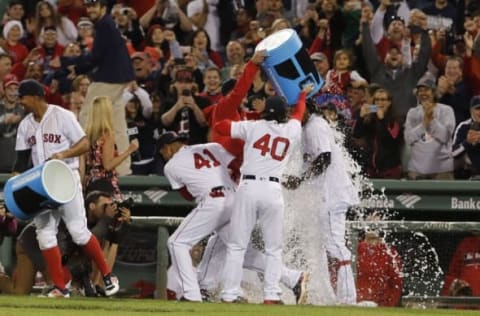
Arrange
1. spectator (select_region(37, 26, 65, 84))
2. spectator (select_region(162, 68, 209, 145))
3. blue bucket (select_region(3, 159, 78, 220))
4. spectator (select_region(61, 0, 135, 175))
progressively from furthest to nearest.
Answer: spectator (select_region(37, 26, 65, 84)), spectator (select_region(61, 0, 135, 175)), spectator (select_region(162, 68, 209, 145)), blue bucket (select_region(3, 159, 78, 220))

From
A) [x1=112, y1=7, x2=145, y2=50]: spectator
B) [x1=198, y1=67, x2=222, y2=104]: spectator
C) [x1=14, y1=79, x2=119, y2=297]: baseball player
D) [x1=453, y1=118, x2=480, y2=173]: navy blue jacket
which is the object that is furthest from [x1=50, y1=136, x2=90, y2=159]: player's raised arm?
[x1=112, y1=7, x2=145, y2=50]: spectator

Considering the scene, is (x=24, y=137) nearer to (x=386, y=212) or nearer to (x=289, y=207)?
(x=289, y=207)

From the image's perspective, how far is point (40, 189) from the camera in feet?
43.2

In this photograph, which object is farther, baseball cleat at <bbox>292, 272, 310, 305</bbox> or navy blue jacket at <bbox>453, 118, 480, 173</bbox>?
navy blue jacket at <bbox>453, 118, 480, 173</bbox>

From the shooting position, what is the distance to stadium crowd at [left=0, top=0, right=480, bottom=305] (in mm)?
16734

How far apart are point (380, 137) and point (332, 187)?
2.30 meters

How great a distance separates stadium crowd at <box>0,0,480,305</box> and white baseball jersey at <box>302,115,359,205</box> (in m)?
0.64

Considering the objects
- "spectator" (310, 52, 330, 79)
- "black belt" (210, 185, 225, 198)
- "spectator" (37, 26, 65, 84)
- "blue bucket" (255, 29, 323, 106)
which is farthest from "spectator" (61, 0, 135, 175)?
"blue bucket" (255, 29, 323, 106)

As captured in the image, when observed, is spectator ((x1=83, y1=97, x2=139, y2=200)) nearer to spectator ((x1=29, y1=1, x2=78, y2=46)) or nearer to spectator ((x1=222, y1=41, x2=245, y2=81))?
spectator ((x1=222, y1=41, x2=245, y2=81))

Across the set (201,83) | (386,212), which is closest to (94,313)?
(386,212)

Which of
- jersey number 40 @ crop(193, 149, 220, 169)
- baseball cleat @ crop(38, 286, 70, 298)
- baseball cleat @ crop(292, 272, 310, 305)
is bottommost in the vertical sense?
baseball cleat @ crop(292, 272, 310, 305)

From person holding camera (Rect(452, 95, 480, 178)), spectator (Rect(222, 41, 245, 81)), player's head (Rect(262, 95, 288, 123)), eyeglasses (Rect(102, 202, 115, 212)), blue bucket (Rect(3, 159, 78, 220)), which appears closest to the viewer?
blue bucket (Rect(3, 159, 78, 220))

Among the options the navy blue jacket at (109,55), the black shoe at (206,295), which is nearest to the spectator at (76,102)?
the navy blue jacket at (109,55)

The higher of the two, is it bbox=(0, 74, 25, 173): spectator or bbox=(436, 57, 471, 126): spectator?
bbox=(436, 57, 471, 126): spectator
